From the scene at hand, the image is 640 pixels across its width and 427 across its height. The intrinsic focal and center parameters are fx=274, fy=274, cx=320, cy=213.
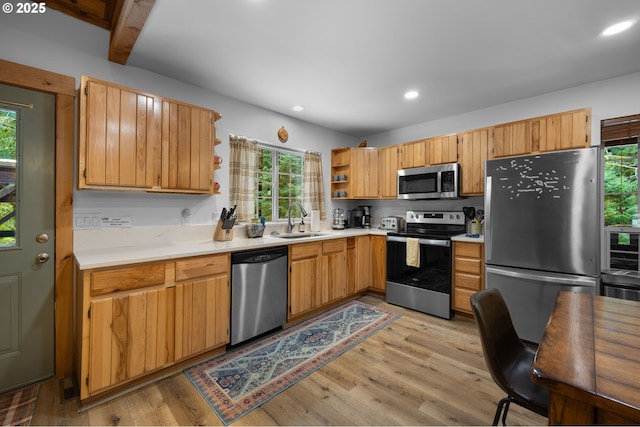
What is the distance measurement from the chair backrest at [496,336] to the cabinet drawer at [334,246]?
1959mm

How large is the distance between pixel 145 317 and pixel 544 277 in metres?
3.29

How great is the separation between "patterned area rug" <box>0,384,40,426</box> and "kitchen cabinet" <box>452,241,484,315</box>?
357 cm

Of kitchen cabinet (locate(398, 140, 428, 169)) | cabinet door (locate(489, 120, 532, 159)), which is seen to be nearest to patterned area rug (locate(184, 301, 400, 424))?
kitchen cabinet (locate(398, 140, 428, 169))

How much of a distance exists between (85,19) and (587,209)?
4.28m

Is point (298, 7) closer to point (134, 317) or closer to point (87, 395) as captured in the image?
point (134, 317)

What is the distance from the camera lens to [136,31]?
1.88 meters

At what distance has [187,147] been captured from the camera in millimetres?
2416

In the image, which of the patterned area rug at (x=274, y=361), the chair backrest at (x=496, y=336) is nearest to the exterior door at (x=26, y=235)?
the patterned area rug at (x=274, y=361)

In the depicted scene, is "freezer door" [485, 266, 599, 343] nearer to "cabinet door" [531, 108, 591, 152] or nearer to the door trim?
"cabinet door" [531, 108, 591, 152]

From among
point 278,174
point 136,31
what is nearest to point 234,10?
point 136,31

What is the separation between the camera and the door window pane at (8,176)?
1819mm

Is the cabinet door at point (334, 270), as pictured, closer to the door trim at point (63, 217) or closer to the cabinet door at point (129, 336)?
the cabinet door at point (129, 336)

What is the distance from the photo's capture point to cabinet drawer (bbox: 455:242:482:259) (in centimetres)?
295

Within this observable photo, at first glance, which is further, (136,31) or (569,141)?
(569,141)
